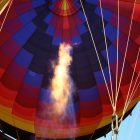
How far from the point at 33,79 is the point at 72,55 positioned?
92 cm

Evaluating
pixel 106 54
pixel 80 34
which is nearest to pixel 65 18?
pixel 80 34

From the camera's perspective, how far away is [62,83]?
1055 centimetres

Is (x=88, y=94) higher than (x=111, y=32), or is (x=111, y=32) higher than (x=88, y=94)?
(x=111, y=32)

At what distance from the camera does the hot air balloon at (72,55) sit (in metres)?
10.5

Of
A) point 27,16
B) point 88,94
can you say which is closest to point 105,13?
point 27,16

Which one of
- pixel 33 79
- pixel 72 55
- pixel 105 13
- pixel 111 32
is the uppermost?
pixel 105 13

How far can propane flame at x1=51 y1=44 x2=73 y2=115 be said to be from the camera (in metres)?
10.5

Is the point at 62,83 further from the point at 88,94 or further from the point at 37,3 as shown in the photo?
the point at 37,3

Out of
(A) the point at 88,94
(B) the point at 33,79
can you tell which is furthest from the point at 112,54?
(B) the point at 33,79

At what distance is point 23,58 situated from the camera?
10.5 metres

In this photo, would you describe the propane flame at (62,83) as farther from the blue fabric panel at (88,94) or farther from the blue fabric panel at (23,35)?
the blue fabric panel at (23,35)

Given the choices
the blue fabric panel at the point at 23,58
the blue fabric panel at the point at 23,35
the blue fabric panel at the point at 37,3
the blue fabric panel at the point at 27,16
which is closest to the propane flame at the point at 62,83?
the blue fabric panel at the point at 23,58

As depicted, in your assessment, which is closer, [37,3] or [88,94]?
[37,3]

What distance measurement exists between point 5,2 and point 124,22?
2629mm
